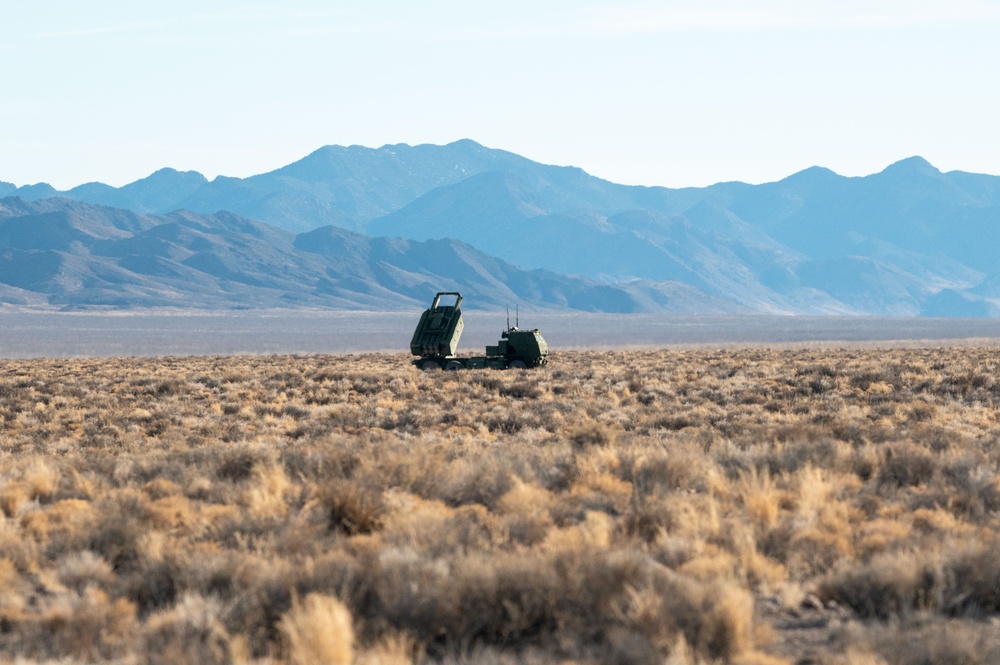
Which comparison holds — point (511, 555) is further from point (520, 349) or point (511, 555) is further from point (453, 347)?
point (520, 349)

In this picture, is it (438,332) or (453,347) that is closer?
(438,332)

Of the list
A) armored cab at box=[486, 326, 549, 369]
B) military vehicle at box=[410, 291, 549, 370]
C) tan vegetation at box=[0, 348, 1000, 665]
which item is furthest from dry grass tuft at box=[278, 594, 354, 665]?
armored cab at box=[486, 326, 549, 369]

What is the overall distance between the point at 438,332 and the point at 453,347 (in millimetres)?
856

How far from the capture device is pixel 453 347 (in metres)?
42.5

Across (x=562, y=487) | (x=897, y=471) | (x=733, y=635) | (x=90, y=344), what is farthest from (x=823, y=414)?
(x=90, y=344)

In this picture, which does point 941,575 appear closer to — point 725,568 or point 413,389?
point 725,568

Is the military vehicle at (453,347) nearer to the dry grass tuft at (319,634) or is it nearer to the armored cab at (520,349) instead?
the armored cab at (520,349)

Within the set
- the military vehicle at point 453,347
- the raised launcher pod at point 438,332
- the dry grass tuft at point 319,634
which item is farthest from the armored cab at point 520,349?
the dry grass tuft at point 319,634

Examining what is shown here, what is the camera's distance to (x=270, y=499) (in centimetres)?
1105

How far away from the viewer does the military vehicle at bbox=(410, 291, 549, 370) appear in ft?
138

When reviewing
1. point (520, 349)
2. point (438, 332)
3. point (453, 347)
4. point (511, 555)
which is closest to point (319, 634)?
point (511, 555)

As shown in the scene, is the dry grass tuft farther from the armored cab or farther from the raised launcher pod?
the armored cab

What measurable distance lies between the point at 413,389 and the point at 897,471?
2176 cm

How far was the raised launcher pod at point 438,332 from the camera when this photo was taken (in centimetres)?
4209
